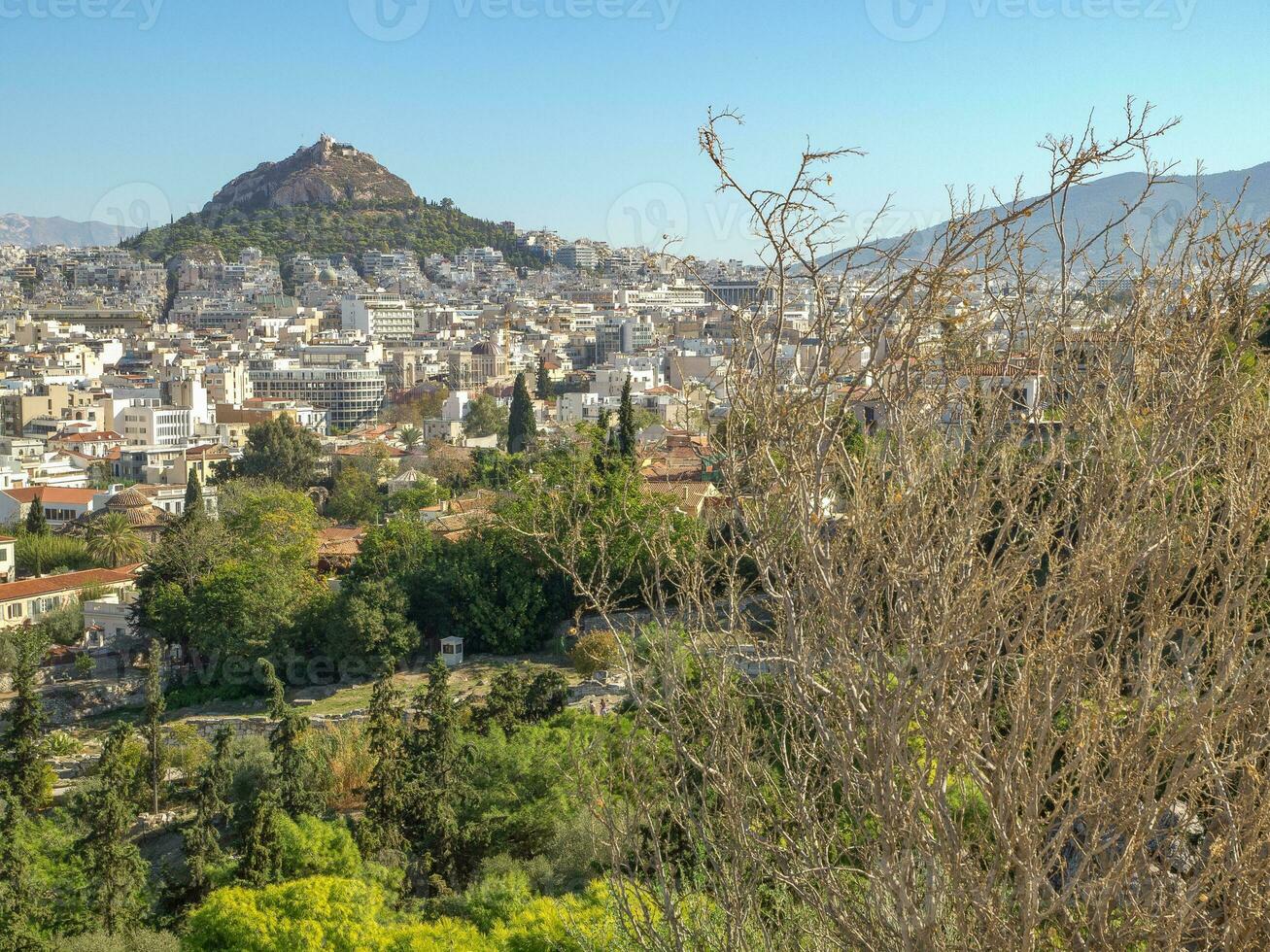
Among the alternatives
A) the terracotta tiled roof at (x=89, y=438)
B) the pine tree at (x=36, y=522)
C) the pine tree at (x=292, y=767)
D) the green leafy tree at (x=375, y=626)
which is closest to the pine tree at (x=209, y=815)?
the pine tree at (x=292, y=767)

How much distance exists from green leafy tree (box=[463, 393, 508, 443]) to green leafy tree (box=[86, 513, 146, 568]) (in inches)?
428

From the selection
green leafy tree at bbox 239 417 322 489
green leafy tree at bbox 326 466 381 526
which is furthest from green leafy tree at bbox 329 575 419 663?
green leafy tree at bbox 239 417 322 489

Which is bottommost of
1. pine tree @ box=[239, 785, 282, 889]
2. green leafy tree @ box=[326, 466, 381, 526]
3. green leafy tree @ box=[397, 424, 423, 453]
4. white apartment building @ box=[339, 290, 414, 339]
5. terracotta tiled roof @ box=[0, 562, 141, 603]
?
terracotta tiled roof @ box=[0, 562, 141, 603]

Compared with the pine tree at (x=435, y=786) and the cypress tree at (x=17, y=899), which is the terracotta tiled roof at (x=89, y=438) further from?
the cypress tree at (x=17, y=899)

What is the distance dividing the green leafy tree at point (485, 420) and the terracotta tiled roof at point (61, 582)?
12347 mm

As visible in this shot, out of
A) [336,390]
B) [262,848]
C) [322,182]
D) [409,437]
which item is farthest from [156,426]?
[322,182]

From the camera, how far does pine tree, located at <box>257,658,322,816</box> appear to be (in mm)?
7773

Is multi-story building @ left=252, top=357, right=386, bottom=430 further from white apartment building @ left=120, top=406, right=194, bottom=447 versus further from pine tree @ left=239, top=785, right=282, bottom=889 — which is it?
pine tree @ left=239, top=785, right=282, bottom=889

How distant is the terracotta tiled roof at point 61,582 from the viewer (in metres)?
16.9

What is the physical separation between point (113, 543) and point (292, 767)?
12.9 m

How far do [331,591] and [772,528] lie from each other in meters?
13.0

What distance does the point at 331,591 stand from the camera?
14.5 m

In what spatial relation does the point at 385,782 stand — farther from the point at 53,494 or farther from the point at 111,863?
the point at 53,494

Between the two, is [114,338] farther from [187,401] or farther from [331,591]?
[331,591]
